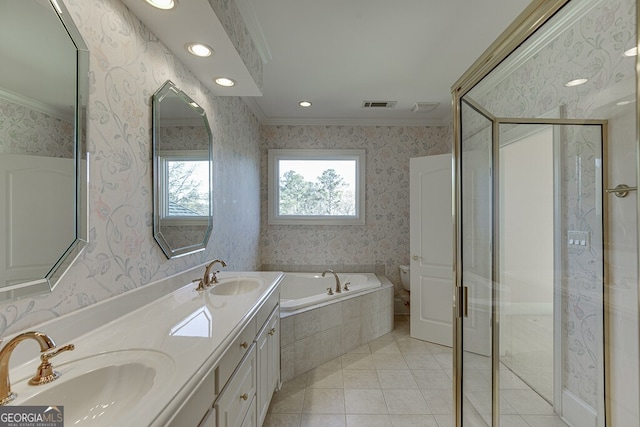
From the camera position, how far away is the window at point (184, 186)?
62.0 inches

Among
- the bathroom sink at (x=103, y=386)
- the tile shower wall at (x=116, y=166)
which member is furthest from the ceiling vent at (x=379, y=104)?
the bathroom sink at (x=103, y=386)

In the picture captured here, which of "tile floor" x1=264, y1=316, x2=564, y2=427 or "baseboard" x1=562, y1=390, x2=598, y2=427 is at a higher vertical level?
"baseboard" x1=562, y1=390, x2=598, y2=427

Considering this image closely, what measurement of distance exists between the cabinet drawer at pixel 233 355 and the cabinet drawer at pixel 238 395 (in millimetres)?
39

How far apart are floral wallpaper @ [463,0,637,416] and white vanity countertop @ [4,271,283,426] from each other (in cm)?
168

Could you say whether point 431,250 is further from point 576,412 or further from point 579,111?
point 579,111

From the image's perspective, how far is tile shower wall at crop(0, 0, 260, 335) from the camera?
982 mm

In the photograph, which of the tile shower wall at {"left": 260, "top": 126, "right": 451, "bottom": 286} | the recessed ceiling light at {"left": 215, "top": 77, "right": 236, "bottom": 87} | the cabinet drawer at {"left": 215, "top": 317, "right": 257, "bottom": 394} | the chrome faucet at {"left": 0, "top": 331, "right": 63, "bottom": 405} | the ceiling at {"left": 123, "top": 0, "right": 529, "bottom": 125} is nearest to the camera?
the chrome faucet at {"left": 0, "top": 331, "right": 63, "bottom": 405}

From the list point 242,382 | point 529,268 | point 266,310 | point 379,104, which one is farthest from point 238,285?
point 379,104

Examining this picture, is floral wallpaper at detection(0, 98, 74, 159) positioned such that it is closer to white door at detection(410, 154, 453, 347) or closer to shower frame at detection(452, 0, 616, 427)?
shower frame at detection(452, 0, 616, 427)

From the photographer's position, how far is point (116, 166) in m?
1.19

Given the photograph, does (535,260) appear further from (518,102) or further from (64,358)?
(64,358)

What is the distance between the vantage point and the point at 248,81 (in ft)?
A: 6.42

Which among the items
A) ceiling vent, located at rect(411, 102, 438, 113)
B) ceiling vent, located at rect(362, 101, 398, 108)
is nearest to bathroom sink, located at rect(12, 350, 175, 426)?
ceiling vent, located at rect(362, 101, 398, 108)

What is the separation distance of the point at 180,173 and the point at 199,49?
0.73m
